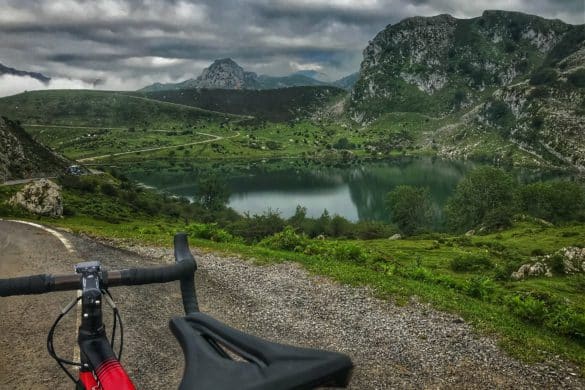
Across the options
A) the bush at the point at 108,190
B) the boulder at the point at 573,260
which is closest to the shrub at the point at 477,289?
the boulder at the point at 573,260

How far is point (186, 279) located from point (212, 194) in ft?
489

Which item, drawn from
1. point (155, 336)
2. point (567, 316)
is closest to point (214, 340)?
point (155, 336)

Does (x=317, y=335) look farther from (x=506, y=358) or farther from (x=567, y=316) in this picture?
(x=567, y=316)

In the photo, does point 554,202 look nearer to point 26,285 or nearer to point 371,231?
point 371,231

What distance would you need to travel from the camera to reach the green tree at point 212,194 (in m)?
149

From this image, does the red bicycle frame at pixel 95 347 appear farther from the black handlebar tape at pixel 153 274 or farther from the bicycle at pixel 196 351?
the black handlebar tape at pixel 153 274

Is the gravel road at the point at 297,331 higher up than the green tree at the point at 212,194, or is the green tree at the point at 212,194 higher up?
the gravel road at the point at 297,331

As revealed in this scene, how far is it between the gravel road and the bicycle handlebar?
739 cm

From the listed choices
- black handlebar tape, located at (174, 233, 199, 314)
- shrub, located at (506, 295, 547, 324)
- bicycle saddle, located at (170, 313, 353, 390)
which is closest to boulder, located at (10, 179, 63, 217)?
shrub, located at (506, 295, 547, 324)

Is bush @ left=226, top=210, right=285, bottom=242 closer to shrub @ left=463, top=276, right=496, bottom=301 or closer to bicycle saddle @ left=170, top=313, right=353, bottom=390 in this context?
shrub @ left=463, top=276, right=496, bottom=301

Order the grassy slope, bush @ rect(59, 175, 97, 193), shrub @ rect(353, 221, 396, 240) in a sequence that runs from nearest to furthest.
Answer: the grassy slope < shrub @ rect(353, 221, 396, 240) < bush @ rect(59, 175, 97, 193)

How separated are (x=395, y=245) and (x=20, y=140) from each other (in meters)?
118

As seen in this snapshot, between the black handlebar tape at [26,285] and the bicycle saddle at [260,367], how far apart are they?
2184 mm

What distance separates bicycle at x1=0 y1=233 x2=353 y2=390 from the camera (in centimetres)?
257
